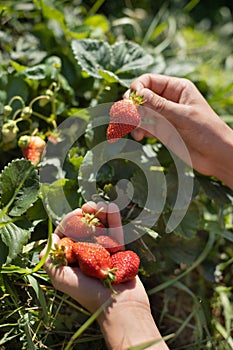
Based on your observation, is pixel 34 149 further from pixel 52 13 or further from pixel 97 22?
pixel 97 22

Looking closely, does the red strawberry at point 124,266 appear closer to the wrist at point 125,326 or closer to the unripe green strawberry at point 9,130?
the wrist at point 125,326

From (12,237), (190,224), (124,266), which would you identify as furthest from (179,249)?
(12,237)

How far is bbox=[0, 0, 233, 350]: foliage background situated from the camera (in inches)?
42.3

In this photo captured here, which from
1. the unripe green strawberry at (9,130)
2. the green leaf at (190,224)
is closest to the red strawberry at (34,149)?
the unripe green strawberry at (9,130)

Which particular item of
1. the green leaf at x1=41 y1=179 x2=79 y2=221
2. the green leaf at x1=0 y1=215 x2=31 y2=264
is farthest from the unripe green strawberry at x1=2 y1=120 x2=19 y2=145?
the green leaf at x1=0 y1=215 x2=31 y2=264

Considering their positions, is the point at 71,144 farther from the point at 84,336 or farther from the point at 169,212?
the point at 84,336

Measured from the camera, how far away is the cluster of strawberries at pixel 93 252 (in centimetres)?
97

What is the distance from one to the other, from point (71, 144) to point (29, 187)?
0.28m

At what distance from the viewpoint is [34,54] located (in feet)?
4.99

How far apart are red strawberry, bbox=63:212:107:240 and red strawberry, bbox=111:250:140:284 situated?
0.07 m

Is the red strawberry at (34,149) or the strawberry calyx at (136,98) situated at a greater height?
the strawberry calyx at (136,98)

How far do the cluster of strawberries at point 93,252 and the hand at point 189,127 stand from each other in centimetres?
32

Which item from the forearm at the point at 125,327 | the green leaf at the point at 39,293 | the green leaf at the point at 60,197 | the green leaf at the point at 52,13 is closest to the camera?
the forearm at the point at 125,327

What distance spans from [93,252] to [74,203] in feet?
0.81
